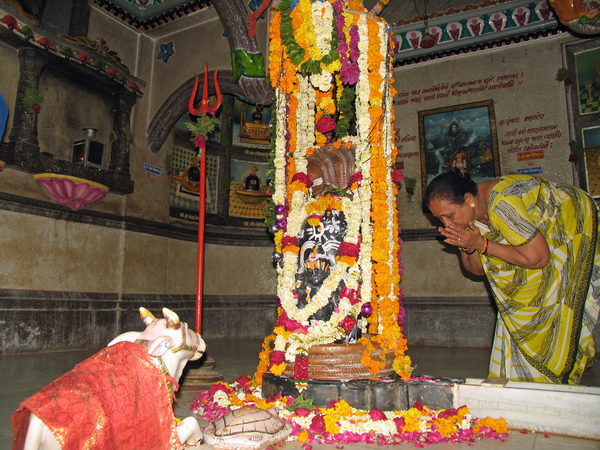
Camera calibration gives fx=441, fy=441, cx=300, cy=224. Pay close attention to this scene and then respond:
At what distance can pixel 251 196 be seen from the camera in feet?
34.6

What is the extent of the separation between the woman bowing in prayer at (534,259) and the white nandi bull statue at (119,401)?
218 cm

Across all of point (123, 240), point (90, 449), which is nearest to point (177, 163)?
point (123, 240)

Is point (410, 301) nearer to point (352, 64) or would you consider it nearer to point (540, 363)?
point (540, 363)

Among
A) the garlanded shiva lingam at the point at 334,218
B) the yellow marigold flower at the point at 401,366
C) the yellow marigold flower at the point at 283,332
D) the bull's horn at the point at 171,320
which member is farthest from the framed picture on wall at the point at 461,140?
the bull's horn at the point at 171,320

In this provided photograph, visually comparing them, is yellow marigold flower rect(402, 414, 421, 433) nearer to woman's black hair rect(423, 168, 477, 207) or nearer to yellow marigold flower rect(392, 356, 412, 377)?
yellow marigold flower rect(392, 356, 412, 377)

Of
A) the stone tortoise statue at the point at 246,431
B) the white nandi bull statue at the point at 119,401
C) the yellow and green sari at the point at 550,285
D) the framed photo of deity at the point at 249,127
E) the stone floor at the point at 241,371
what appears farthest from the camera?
the framed photo of deity at the point at 249,127

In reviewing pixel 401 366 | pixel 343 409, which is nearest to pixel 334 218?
pixel 401 366

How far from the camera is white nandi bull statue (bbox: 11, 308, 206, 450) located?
171cm

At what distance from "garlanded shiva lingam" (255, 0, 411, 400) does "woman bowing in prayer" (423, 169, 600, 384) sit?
2.22 feet

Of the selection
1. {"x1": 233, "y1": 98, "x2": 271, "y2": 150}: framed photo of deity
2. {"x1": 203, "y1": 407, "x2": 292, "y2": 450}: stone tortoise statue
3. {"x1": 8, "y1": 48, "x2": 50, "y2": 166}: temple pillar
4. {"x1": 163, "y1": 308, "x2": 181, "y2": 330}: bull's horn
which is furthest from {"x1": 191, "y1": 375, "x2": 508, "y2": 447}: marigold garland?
{"x1": 233, "y1": 98, "x2": 271, "y2": 150}: framed photo of deity

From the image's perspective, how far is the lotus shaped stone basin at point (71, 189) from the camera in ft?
22.5

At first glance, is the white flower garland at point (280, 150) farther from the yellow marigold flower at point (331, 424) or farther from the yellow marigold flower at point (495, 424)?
the yellow marigold flower at point (495, 424)

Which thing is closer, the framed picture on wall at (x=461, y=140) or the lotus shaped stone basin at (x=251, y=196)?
the framed picture on wall at (x=461, y=140)

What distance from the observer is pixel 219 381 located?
4.50 meters
